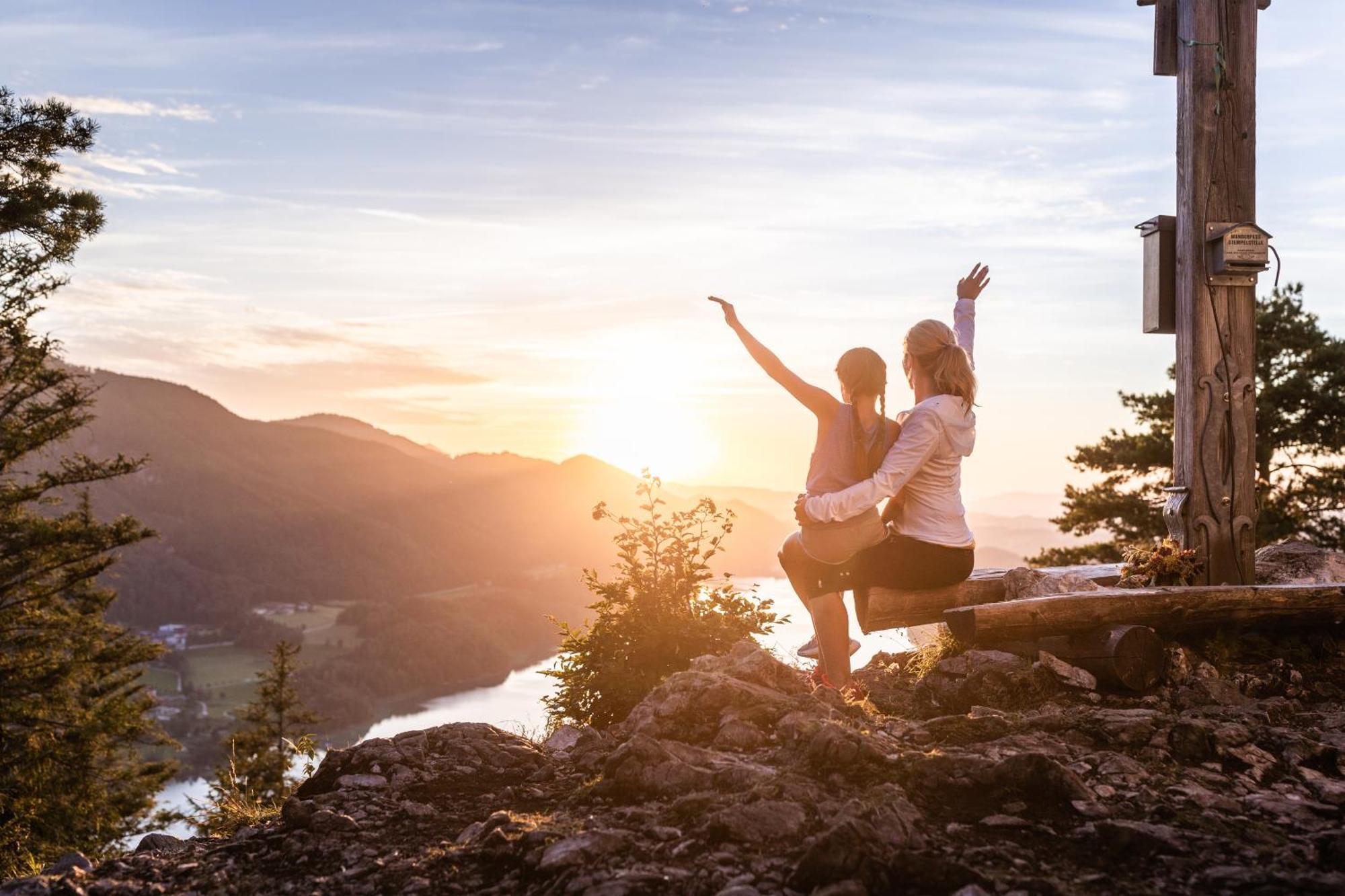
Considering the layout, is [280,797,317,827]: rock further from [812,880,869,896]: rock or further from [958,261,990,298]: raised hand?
[958,261,990,298]: raised hand

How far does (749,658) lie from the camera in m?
5.16

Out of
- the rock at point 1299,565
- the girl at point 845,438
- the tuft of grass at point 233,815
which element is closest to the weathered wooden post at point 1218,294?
the rock at point 1299,565

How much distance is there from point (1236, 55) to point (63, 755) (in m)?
22.1

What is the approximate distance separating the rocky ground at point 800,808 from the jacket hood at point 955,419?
56.8 inches

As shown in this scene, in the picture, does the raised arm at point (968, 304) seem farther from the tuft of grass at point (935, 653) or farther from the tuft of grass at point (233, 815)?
the tuft of grass at point (233, 815)

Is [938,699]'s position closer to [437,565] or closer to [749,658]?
[749,658]

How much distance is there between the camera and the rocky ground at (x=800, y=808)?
301 cm

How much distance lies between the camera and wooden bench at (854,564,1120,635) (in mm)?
5746

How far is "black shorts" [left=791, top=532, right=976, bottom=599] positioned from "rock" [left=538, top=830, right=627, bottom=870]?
8.23ft

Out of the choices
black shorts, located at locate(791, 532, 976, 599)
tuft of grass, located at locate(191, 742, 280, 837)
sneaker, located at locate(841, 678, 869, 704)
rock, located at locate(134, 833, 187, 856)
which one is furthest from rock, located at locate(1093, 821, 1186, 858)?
rock, located at locate(134, 833, 187, 856)

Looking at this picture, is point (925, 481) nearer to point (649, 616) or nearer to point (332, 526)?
point (649, 616)

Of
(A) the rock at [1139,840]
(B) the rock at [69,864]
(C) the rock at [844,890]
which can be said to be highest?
(A) the rock at [1139,840]

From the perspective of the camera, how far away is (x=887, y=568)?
565cm

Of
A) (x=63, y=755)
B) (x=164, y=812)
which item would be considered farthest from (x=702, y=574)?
(x=164, y=812)
